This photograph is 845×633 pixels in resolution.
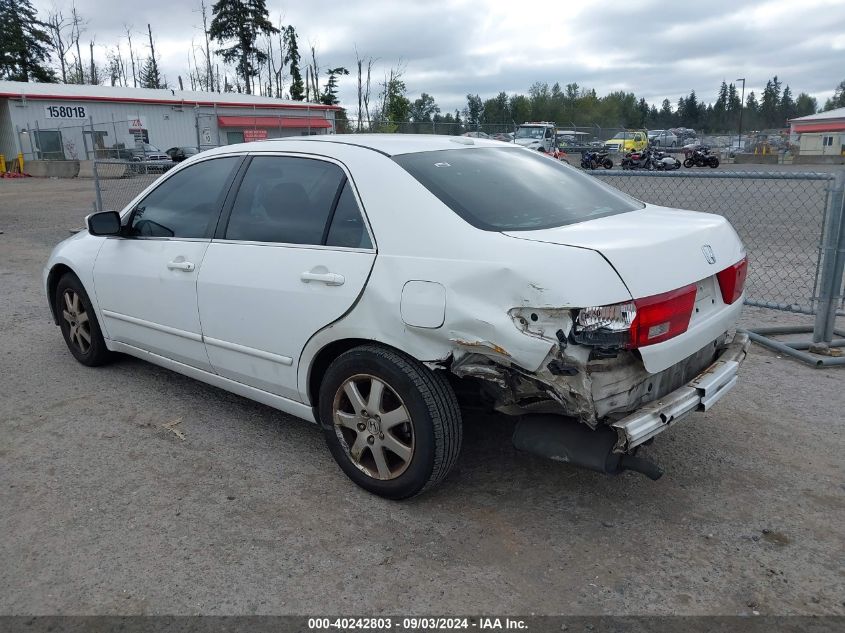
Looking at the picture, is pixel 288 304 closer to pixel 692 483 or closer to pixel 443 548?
pixel 443 548

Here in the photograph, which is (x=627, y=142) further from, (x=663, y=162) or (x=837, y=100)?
(x=837, y=100)

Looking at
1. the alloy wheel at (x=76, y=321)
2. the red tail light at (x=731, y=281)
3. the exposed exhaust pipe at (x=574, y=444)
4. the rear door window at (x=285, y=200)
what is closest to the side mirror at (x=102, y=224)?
the alloy wheel at (x=76, y=321)

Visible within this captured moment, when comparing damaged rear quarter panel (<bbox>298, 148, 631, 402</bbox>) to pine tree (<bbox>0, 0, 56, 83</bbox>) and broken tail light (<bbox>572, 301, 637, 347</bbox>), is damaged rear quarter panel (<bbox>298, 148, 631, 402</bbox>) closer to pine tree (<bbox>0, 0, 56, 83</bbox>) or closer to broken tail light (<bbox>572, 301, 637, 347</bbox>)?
broken tail light (<bbox>572, 301, 637, 347</bbox>)

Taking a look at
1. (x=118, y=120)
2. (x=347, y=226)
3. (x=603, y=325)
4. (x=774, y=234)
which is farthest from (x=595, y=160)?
(x=603, y=325)

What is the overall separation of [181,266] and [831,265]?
4.44 metres

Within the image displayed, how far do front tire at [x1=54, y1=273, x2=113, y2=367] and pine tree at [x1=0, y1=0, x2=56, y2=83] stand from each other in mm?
62070

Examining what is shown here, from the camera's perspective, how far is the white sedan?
8.61 ft

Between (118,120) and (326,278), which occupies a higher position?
(118,120)

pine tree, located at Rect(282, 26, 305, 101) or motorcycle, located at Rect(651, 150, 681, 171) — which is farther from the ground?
pine tree, located at Rect(282, 26, 305, 101)

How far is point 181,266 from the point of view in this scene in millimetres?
3920

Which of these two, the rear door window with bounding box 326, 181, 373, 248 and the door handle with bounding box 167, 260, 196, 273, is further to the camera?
the door handle with bounding box 167, 260, 196, 273

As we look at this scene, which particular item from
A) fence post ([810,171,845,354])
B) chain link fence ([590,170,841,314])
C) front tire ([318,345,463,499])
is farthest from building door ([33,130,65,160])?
fence post ([810,171,845,354])

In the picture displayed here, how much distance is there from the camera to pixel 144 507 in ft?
10.6

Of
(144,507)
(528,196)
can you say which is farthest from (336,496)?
(528,196)
